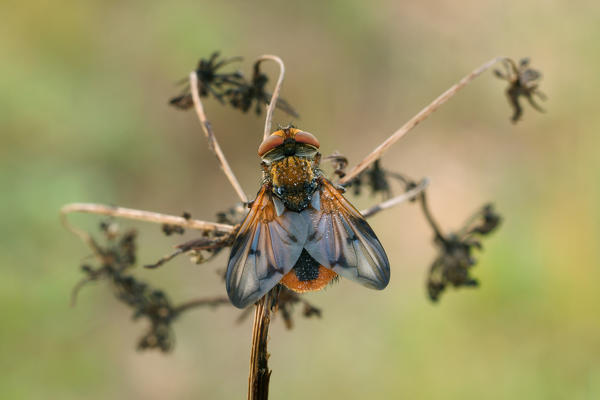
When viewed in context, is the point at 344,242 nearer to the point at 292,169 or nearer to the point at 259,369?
the point at 292,169

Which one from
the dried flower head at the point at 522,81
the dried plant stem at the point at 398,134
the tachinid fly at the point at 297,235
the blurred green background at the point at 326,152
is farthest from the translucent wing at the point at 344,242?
the blurred green background at the point at 326,152

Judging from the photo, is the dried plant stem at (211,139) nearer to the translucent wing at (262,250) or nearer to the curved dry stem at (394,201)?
the translucent wing at (262,250)

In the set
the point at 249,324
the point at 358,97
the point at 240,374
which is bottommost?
the point at 240,374

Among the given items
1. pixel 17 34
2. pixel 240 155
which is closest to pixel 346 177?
pixel 240 155

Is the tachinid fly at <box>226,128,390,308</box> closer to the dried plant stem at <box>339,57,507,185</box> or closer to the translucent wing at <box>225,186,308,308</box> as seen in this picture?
the translucent wing at <box>225,186,308,308</box>

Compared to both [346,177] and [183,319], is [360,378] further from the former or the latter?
[346,177]
